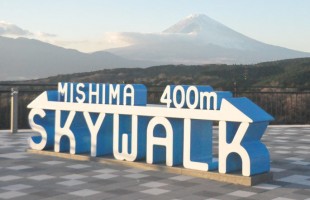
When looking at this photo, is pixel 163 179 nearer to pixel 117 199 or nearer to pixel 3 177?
pixel 117 199

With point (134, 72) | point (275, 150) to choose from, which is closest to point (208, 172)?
point (275, 150)

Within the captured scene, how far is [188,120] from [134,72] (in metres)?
44.1

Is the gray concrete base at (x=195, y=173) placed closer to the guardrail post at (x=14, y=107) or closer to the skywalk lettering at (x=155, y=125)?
the skywalk lettering at (x=155, y=125)

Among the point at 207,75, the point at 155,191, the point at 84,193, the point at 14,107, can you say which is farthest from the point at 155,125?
the point at 207,75

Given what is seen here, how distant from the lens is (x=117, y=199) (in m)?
6.52

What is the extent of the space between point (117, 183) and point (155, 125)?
4.98ft

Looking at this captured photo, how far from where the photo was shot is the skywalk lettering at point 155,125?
791 cm

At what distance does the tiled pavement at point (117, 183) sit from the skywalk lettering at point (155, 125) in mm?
402

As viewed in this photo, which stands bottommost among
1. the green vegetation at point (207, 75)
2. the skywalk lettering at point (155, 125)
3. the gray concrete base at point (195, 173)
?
the gray concrete base at point (195, 173)

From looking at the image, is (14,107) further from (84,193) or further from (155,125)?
(84,193)

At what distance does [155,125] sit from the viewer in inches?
344

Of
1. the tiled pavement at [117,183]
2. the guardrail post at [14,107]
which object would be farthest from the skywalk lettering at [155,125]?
the guardrail post at [14,107]

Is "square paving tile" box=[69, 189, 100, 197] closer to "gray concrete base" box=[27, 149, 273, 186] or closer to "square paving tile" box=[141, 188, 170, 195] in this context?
"square paving tile" box=[141, 188, 170, 195]

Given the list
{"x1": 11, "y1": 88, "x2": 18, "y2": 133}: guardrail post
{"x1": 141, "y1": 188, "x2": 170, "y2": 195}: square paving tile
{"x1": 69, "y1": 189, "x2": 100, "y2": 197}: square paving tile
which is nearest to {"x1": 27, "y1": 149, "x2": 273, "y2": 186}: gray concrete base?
{"x1": 141, "y1": 188, "x2": 170, "y2": 195}: square paving tile
